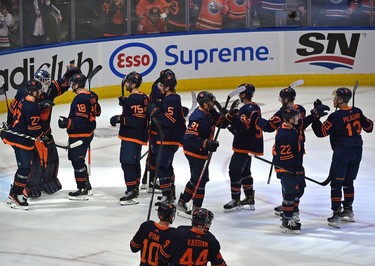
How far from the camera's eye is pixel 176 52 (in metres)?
16.9

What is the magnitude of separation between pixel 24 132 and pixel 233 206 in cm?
219

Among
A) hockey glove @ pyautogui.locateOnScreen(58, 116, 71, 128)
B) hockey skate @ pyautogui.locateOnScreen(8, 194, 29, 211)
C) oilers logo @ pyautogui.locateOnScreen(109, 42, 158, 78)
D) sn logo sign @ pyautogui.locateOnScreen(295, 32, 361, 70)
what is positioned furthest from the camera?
sn logo sign @ pyautogui.locateOnScreen(295, 32, 361, 70)

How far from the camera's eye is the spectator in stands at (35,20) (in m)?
15.2

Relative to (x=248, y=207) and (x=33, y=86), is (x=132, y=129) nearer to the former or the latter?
(x=33, y=86)

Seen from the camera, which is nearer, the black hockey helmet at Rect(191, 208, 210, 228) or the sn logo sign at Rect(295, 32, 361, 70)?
the black hockey helmet at Rect(191, 208, 210, 228)

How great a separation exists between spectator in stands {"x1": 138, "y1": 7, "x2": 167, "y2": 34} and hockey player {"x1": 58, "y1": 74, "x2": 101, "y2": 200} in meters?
5.97

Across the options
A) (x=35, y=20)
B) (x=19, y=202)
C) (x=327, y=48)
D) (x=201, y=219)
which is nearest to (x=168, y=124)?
(x=19, y=202)

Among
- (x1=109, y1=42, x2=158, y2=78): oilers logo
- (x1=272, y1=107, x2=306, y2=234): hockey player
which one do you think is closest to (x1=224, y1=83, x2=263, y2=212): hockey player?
(x1=272, y1=107, x2=306, y2=234): hockey player

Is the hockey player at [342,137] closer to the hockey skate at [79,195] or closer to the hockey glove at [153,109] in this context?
the hockey glove at [153,109]

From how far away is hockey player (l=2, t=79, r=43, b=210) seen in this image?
10367mm

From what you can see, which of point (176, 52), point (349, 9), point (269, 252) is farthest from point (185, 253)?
point (349, 9)

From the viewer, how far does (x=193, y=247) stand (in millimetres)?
7055

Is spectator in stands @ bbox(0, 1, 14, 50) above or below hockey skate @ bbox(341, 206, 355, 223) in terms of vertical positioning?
above

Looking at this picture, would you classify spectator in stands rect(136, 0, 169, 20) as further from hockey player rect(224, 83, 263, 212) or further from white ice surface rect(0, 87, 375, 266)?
hockey player rect(224, 83, 263, 212)
